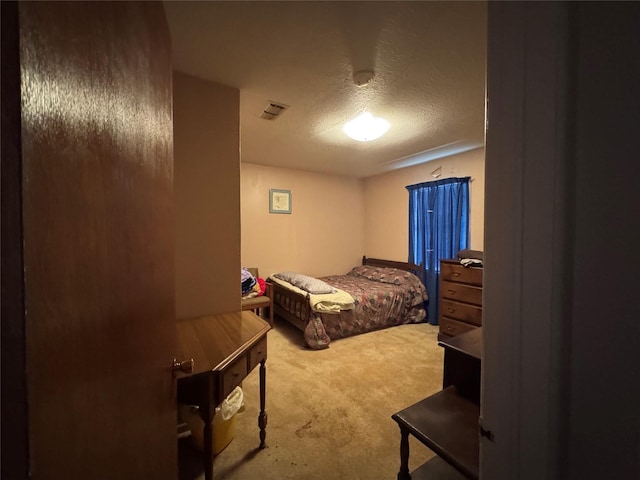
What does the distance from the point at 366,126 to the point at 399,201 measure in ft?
7.57

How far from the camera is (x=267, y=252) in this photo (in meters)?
4.16

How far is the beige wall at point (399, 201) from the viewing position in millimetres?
3441

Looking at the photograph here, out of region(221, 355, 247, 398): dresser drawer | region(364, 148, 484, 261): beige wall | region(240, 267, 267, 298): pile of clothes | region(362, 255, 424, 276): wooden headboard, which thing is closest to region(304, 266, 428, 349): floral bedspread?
region(362, 255, 424, 276): wooden headboard

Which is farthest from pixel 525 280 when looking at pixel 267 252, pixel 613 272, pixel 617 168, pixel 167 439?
pixel 267 252

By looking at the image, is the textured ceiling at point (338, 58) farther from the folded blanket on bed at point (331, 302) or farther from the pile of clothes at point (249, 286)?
the folded blanket on bed at point (331, 302)

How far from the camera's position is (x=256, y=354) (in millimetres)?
1447

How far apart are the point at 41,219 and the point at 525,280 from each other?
81 centimetres

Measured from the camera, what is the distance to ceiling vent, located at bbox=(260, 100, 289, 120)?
2059 millimetres

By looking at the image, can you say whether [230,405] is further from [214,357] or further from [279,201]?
[279,201]

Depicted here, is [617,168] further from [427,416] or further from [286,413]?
[286,413]

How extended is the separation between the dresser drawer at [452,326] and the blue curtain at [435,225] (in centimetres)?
56

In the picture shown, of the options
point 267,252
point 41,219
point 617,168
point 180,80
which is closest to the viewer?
point 41,219

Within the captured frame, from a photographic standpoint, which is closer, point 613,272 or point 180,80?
point 613,272

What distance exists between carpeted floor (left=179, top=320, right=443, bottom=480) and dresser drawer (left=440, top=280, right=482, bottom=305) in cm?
63
